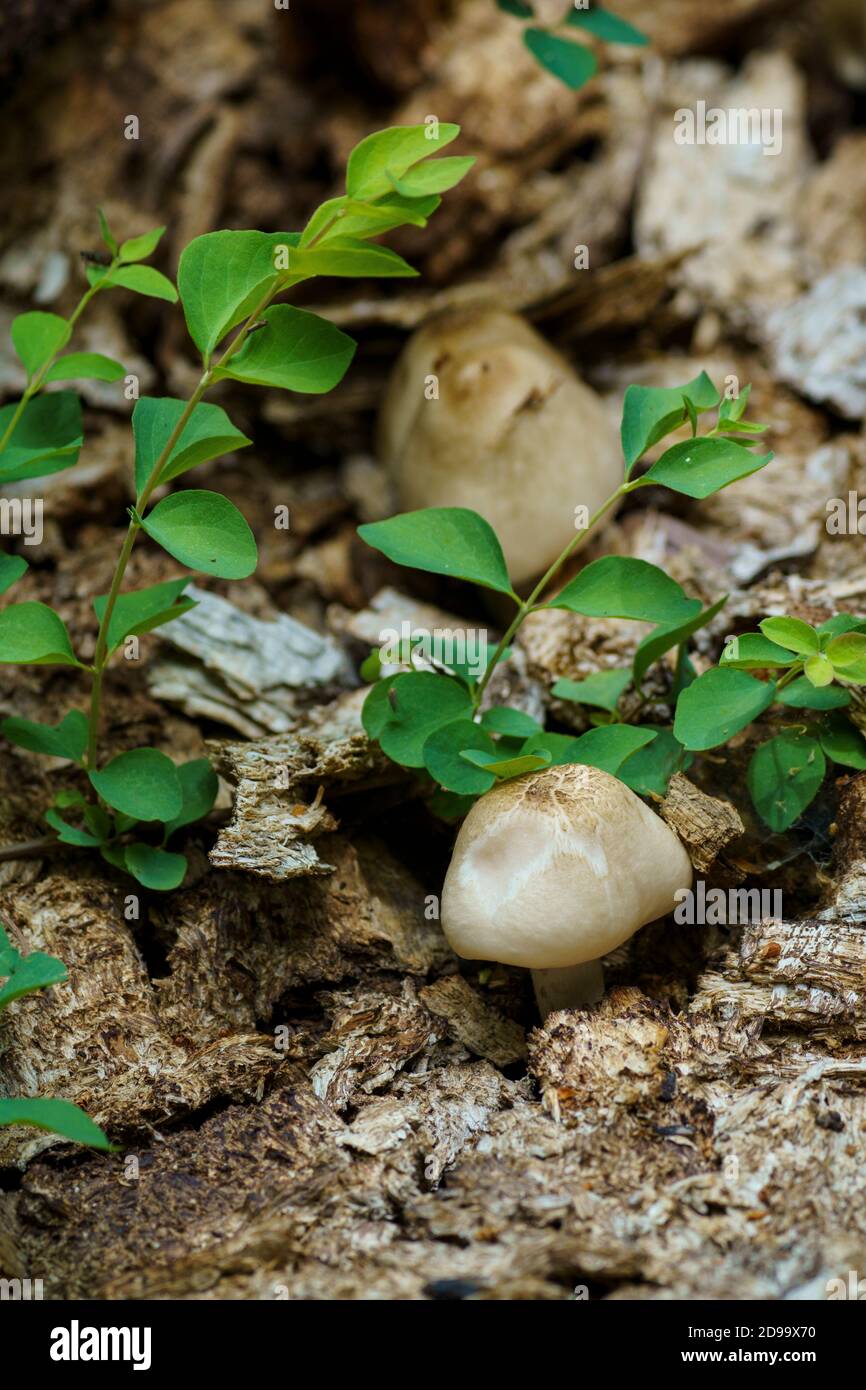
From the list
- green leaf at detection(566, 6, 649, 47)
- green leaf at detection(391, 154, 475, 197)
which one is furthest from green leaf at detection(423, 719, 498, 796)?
green leaf at detection(566, 6, 649, 47)

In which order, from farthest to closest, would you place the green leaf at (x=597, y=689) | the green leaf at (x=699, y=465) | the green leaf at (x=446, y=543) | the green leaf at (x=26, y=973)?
1. the green leaf at (x=597, y=689)
2. the green leaf at (x=446, y=543)
3. the green leaf at (x=699, y=465)
4. the green leaf at (x=26, y=973)

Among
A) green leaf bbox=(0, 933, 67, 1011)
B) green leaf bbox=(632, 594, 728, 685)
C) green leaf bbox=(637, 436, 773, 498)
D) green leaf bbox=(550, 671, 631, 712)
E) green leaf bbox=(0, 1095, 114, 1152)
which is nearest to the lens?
green leaf bbox=(0, 1095, 114, 1152)

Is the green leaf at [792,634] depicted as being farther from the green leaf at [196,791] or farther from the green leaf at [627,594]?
the green leaf at [196,791]

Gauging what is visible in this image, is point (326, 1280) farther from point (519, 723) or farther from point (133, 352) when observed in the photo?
point (133, 352)

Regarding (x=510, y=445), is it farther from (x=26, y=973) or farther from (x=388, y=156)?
(x=26, y=973)

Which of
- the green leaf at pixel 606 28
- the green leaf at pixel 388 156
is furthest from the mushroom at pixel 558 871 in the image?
the green leaf at pixel 606 28

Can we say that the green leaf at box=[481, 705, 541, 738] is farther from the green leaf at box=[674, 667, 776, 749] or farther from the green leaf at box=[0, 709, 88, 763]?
the green leaf at box=[0, 709, 88, 763]
